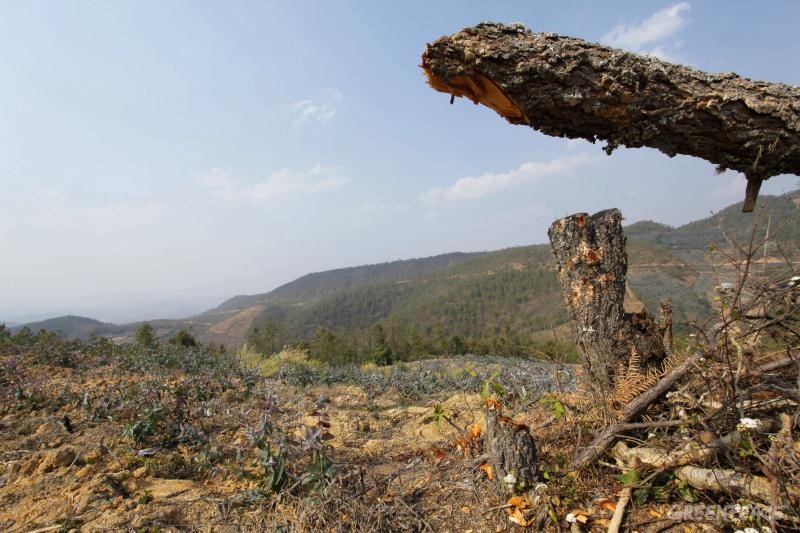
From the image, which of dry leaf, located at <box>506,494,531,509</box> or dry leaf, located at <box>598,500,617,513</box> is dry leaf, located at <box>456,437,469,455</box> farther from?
dry leaf, located at <box>598,500,617,513</box>

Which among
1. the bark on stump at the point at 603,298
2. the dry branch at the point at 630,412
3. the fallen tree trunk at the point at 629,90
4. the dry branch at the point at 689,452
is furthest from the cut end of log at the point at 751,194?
the dry branch at the point at 689,452

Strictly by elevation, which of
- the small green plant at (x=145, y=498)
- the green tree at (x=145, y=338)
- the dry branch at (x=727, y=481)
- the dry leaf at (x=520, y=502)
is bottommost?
the dry leaf at (x=520, y=502)

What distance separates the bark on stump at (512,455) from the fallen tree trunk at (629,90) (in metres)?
1.83

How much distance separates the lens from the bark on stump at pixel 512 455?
2.11 metres

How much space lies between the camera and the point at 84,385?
5.39 meters

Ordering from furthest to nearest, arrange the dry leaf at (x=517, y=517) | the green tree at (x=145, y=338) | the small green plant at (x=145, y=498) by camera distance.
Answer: the green tree at (x=145, y=338) → the small green plant at (x=145, y=498) → the dry leaf at (x=517, y=517)

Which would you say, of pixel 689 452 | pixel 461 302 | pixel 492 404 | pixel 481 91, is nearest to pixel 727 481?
pixel 689 452

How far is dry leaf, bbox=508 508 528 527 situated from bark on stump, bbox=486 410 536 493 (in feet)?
0.39

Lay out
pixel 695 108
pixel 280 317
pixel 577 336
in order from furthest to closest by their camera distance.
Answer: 1. pixel 280 317
2. pixel 577 336
3. pixel 695 108

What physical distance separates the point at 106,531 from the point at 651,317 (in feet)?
11.7

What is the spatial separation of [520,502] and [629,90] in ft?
7.45

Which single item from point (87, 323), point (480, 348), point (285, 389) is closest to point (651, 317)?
point (285, 389)

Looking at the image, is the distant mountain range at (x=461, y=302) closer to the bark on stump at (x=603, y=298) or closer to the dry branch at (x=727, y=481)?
the bark on stump at (x=603, y=298)

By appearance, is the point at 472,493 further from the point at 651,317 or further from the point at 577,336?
the point at 651,317
